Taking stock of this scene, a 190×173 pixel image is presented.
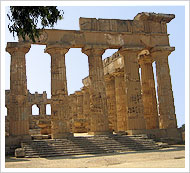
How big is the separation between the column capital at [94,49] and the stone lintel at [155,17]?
13.7ft

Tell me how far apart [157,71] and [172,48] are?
2.24 metres

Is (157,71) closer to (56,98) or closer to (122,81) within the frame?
(122,81)

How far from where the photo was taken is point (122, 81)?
2806 centimetres

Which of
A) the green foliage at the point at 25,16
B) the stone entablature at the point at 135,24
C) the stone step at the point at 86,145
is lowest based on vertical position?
the stone step at the point at 86,145

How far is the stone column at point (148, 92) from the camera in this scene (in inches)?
1009

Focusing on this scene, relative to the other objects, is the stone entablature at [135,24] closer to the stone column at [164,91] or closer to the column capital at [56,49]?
the stone column at [164,91]

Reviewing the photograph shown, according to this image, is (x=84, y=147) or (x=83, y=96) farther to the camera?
(x=83, y=96)

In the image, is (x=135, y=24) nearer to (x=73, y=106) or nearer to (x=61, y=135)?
(x=61, y=135)

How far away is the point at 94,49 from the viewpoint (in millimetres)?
22719

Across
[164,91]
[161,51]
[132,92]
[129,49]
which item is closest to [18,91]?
[132,92]

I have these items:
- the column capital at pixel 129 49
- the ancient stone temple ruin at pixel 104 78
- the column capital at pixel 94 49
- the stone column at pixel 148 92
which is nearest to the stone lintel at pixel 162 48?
the ancient stone temple ruin at pixel 104 78

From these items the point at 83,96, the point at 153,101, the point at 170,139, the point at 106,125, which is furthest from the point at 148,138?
the point at 83,96

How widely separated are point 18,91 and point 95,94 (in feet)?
17.9

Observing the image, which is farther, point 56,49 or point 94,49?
point 94,49
